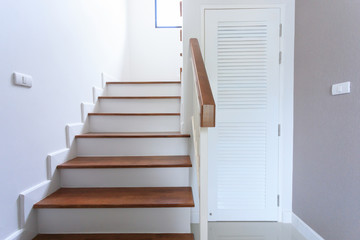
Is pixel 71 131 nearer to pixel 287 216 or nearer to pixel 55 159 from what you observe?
pixel 55 159

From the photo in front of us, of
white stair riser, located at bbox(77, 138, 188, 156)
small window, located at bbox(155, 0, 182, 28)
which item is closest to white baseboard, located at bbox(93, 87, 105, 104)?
white stair riser, located at bbox(77, 138, 188, 156)

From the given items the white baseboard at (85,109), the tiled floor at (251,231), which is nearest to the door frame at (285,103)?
the tiled floor at (251,231)

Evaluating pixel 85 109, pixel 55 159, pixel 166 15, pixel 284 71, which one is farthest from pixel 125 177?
pixel 166 15

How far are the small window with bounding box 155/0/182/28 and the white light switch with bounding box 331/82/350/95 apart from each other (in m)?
3.35

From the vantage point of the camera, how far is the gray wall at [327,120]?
1.39 m

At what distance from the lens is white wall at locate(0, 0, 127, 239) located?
4.12 feet

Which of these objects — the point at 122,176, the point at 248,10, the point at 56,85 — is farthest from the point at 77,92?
the point at 248,10

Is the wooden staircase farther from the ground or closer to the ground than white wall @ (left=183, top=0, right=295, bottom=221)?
closer to the ground

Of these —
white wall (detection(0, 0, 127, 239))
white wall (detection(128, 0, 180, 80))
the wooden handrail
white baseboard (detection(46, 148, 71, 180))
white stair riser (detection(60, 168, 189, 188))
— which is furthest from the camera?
white wall (detection(128, 0, 180, 80))

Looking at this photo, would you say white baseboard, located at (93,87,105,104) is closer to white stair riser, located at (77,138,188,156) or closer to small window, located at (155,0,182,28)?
white stair riser, located at (77,138,188,156)

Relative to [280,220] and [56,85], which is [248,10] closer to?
[56,85]

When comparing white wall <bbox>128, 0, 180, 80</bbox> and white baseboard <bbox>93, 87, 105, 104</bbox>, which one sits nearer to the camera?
white baseboard <bbox>93, 87, 105, 104</bbox>

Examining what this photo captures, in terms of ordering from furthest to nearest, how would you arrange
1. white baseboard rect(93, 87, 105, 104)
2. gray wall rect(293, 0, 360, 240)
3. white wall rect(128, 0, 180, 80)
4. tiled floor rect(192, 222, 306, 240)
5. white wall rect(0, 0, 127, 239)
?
white wall rect(128, 0, 180, 80), white baseboard rect(93, 87, 105, 104), tiled floor rect(192, 222, 306, 240), gray wall rect(293, 0, 360, 240), white wall rect(0, 0, 127, 239)

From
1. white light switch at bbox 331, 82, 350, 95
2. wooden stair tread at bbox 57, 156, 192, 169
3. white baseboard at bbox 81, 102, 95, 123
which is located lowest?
wooden stair tread at bbox 57, 156, 192, 169
